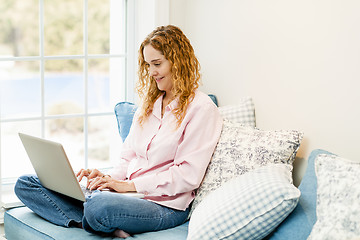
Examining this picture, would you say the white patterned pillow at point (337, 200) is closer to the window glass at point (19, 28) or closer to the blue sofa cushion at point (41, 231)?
the blue sofa cushion at point (41, 231)

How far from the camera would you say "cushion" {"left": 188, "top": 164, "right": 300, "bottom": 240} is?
74.5 inches

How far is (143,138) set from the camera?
8.59 feet

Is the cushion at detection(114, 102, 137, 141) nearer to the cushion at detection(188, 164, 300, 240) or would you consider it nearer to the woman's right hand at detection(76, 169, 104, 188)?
the woman's right hand at detection(76, 169, 104, 188)

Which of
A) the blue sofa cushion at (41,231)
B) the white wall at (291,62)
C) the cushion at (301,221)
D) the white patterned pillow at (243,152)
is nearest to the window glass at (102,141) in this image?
the white wall at (291,62)

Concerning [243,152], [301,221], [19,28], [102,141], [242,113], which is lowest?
[102,141]

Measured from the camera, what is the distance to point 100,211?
2.15 meters

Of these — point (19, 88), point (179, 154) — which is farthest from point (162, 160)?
point (19, 88)

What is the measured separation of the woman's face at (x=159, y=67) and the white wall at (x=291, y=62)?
17.3 inches

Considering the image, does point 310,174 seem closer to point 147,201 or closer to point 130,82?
point 147,201

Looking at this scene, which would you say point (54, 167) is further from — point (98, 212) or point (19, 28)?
point (19, 28)

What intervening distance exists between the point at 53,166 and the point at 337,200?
1.17 m

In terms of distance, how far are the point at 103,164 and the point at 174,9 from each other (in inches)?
41.3

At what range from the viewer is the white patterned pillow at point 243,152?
231 centimetres

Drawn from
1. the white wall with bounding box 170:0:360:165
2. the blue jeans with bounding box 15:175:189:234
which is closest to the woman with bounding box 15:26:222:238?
the blue jeans with bounding box 15:175:189:234
